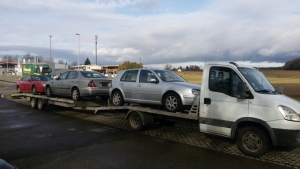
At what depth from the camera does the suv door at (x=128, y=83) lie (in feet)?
30.2

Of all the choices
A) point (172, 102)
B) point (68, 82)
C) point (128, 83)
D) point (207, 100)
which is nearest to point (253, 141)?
point (207, 100)

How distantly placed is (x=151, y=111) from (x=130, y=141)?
4.01 feet

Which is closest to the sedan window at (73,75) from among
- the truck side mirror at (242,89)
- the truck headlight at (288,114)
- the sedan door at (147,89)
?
the sedan door at (147,89)

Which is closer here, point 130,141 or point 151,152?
point 151,152

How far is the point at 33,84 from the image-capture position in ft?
51.3

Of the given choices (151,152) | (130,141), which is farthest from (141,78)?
(151,152)

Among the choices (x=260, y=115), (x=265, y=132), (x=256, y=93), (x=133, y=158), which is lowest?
(x=133, y=158)

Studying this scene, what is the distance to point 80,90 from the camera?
11.3 metres

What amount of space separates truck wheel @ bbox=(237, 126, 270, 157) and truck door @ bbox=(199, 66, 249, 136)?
1.06ft

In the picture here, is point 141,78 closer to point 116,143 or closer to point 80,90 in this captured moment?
point 116,143

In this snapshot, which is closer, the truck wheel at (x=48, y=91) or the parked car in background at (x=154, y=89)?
the parked car in background at (x=154, y=89)

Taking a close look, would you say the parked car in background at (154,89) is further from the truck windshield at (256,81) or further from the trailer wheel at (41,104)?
the trailer wheel at (41,104)

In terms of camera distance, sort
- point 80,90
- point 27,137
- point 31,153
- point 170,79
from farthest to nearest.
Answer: point 80,90, point 170,79, point 27,137, point 31,153

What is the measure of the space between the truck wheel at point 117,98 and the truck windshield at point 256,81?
15.2 feet
